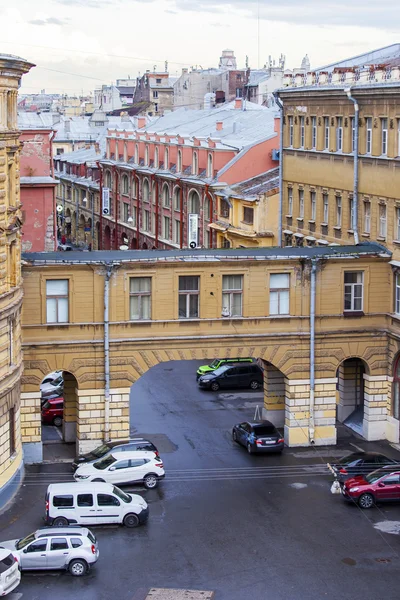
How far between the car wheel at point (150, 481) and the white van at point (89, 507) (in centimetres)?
450

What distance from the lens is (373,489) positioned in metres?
41.6

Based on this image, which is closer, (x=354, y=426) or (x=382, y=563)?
(x=382, y=563)

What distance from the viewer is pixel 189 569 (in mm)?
35562

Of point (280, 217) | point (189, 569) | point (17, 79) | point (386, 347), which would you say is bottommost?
point (189, 569)

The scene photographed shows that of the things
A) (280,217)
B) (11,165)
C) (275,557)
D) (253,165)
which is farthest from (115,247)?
(275,557)

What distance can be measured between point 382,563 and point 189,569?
20.7ft

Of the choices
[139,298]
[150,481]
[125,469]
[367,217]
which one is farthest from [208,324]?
[367,217]

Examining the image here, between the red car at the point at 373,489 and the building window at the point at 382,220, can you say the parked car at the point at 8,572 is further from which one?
the building window at the point at 382,220

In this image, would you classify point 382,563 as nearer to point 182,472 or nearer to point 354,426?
point 182,472

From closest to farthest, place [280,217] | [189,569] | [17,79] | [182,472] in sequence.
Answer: [189,569], [17,79], [182,472], [280,217]

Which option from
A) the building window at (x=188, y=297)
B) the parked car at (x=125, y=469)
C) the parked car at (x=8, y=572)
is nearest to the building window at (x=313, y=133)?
the building window at (x=188, y=297)

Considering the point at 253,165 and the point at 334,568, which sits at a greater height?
the point at 253,165

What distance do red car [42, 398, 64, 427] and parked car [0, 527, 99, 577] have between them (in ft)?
66.9

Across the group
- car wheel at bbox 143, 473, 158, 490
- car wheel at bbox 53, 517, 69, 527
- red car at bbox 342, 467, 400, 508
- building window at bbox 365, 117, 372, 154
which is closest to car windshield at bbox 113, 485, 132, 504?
car wheel at bbox 53, 517, 69, 527
